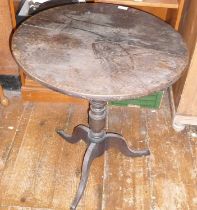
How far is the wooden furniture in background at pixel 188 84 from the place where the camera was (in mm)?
1732

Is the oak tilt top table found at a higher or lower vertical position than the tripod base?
higher

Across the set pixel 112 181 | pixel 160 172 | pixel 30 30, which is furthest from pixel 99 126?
pixel 30 30

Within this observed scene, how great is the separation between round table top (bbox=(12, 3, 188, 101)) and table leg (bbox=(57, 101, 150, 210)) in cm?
31

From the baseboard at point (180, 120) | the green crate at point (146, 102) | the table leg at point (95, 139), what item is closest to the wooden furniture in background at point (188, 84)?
the baseboard at point (180, 120)

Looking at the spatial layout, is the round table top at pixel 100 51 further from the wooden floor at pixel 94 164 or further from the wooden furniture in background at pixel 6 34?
the wooden floor at pixel 94 164

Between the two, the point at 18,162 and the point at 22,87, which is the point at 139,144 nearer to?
the point at 18,162

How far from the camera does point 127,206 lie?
5.27 feet

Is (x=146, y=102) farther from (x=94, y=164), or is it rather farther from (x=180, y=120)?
(x=94, y=164)

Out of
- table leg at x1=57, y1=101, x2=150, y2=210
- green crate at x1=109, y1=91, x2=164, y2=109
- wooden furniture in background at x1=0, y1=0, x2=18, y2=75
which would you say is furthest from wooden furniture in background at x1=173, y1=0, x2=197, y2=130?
wooden furniture in background at x1=0, y1=0, x2=18, y2=75

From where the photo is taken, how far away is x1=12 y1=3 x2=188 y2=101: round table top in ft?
3.59

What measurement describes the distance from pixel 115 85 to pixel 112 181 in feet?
2.67

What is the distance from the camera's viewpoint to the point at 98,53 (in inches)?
49.3

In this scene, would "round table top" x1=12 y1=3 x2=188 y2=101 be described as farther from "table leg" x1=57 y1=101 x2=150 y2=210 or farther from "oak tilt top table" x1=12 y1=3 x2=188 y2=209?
"table leg" x1=57 y1=101 x2=150 y2=210

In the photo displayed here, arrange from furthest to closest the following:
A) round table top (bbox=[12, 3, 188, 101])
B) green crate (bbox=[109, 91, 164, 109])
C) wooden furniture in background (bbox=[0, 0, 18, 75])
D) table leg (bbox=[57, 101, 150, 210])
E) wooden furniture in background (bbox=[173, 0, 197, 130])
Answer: green crate (bbox=[109, 91, 164, 109]), wooden furniture in background (bbox=[0, 0, 18, 75]), wooden furniture in background (bbox=[173, 0, 197, 130]), table leg (bbox=[57, 101, 150, 210]), round table top (bbox=[12, 3, 188, 101])
